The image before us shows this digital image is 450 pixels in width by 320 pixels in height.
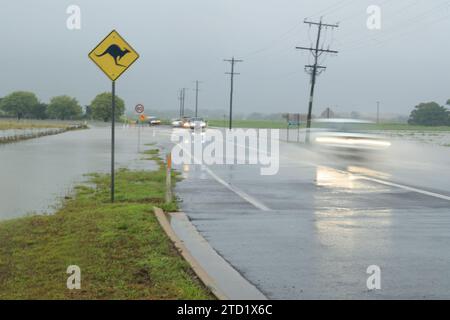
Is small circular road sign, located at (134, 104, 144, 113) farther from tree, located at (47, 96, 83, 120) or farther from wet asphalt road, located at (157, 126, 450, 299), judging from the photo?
tree, located at (47, 96, 83, 120)

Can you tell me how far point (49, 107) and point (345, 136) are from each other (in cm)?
13364

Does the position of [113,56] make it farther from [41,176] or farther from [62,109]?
[62,109]

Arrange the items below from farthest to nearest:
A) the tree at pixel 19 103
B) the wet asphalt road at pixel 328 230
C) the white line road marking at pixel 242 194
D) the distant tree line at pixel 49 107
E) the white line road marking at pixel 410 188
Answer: the tree at pixel 19 103 < the distant tree line at pixel 49 107 < the white line road marking at pixel 410 188 < the white line road marking at pixel 242 194 < the wet asphalt road at pixel 328 230

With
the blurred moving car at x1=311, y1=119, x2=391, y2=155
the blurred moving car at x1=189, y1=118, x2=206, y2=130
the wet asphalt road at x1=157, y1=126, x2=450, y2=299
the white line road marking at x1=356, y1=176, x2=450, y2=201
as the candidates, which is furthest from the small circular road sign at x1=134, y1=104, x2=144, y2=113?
the blurred moving car at x1=189, y1=118, x2=206, y2=130

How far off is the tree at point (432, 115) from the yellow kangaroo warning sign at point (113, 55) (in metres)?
154

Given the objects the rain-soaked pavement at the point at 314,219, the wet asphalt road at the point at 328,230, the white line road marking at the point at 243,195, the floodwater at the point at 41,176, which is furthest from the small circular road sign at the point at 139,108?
the wet asphalt road at the point at 328,230

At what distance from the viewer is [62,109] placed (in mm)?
156750

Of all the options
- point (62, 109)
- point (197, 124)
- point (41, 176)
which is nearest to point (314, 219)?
point (41, 176)

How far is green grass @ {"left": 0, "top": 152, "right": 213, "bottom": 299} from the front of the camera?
5.52 metres

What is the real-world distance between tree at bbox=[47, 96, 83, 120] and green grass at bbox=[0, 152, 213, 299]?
151587 millimetres

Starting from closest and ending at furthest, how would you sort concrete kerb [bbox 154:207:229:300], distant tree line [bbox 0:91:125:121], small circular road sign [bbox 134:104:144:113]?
concrete kerb [bbox 154:207:229:300] → small circular road sign [bbox 134:104:144:113] → distant tree line [bbox 0:91:125:121]

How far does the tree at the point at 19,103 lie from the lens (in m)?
160

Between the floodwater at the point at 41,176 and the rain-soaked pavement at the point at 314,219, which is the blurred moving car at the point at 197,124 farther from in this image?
the rain-soaked pavement at the point at 314,219
